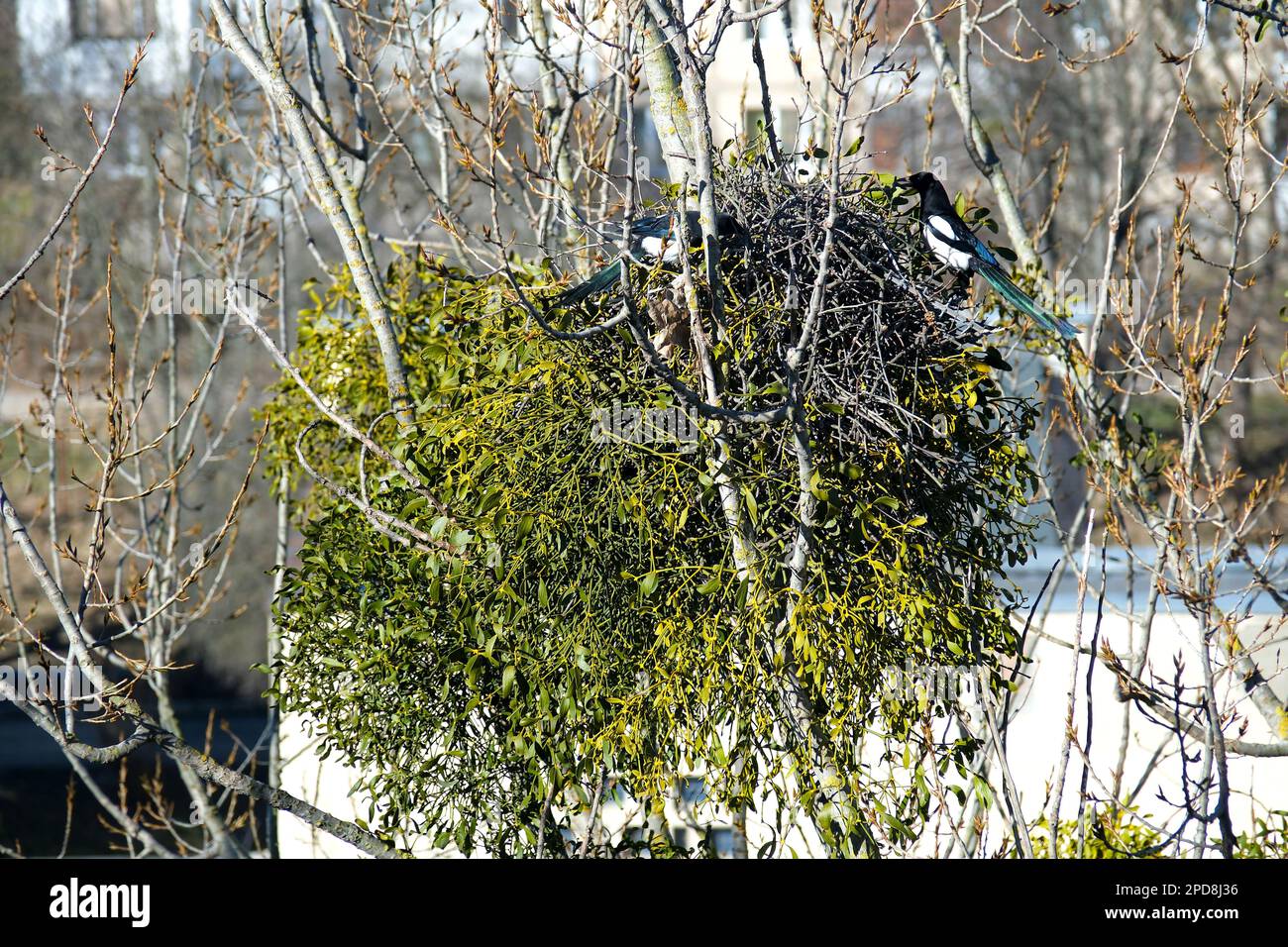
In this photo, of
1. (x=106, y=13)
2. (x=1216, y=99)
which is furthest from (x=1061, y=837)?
(x=106, y=13)

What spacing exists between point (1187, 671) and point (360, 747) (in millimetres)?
2461

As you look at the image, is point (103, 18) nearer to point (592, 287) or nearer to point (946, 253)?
point (592, 287)

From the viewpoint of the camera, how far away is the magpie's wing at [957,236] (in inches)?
77.7

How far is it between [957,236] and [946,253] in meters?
0.03

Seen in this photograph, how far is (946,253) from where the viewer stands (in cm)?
199

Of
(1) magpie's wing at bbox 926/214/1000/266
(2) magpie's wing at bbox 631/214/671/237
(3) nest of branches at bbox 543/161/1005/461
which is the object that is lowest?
(3) nest of branches at bbox 543/161/1005/461

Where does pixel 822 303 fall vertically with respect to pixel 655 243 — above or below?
below

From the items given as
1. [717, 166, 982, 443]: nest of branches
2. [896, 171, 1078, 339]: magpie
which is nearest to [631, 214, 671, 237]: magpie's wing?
Answer: [717, 166, 982, 443]: nest of branches

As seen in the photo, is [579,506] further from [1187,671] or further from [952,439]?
[1187,671]

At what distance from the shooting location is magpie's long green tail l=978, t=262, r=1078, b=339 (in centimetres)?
198

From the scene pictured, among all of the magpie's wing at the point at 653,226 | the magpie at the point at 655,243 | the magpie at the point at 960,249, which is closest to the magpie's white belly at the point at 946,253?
the magpie at the point at 960,249

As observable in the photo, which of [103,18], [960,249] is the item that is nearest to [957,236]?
[960,249]

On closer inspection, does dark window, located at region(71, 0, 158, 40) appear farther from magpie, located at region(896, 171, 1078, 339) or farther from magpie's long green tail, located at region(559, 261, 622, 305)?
magpie, located at region(896, 171, 1078, 339)

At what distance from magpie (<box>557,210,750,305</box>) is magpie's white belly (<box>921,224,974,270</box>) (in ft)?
1.14
